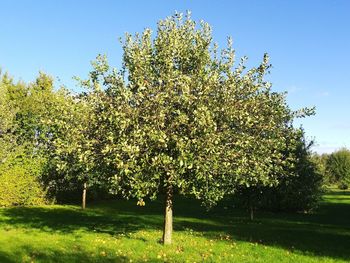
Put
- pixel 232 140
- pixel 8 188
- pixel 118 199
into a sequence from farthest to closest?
pixel 118 199 → pixel 8 188 → pixel 232 140

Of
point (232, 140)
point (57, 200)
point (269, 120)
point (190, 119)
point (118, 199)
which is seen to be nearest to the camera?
point (190, 119)

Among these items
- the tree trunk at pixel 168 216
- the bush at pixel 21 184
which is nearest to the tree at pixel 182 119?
the tree trunk at pixel 168 216

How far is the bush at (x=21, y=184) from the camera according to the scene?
47.2 meters

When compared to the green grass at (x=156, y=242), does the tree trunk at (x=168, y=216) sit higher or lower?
higher

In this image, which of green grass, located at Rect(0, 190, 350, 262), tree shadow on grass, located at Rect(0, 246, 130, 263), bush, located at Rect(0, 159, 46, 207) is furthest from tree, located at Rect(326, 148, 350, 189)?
tree shadow on grass, located at Rect(0, 246, 130, 263)

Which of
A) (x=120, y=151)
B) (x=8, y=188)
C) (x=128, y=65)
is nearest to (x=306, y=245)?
(x=120, y=151)

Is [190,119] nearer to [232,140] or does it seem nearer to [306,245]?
[232,140]

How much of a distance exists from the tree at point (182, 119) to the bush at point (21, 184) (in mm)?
29547

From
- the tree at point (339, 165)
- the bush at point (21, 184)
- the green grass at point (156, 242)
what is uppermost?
the tree at point (339, 165)

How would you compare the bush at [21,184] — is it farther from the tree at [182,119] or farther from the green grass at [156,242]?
the tree at [182,119]

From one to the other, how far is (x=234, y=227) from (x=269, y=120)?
12520 millimetres

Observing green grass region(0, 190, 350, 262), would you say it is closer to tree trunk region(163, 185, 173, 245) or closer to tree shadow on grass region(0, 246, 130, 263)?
tree shadow on grass region(0, 246, 130, 263)

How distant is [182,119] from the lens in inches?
757

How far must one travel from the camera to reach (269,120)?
76.5 ft
